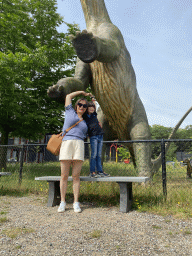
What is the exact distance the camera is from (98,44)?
3.29 metres

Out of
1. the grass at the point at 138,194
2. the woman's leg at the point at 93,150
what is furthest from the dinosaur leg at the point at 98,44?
the grass at the point at 138,194

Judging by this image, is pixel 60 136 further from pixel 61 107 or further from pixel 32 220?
pixel 61 107

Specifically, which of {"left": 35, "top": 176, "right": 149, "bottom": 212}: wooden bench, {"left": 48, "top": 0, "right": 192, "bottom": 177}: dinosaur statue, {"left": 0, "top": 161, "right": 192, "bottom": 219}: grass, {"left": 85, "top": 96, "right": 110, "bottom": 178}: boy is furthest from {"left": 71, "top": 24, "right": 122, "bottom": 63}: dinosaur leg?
{"left": 0, "top": 161, "right": 192, "bottom": 219}: grass

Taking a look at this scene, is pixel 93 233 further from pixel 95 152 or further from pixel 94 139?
pixel 94 139

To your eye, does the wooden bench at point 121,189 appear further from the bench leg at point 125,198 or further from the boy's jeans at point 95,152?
the boy's jeans at point 95,152

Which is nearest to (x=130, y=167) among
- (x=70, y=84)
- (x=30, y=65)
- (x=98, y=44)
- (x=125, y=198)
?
(x=125, y=198)

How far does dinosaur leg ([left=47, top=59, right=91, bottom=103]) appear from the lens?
12.5 feet

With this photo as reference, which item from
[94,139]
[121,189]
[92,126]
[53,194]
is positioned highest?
[92,126]

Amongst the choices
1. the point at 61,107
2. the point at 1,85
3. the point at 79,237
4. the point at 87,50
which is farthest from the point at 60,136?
the point at 61,107

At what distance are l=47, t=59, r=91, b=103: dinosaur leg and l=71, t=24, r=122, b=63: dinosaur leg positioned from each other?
24.2 inches

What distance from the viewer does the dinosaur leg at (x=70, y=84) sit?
3.82 meters

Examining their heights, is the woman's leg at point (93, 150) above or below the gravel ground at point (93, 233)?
above

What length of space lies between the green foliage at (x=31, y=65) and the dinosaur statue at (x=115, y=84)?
3.29 meters

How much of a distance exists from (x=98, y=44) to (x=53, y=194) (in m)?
2.48
